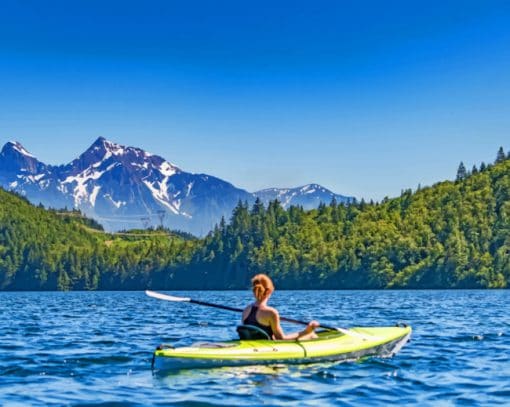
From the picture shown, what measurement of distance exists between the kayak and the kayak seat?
137 mm

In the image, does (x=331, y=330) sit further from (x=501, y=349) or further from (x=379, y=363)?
(x=501, y=349)

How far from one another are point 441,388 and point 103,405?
26.4ft

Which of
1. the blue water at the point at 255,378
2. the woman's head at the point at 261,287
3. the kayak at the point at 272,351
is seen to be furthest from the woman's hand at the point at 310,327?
the woman's head at the point at 261,287

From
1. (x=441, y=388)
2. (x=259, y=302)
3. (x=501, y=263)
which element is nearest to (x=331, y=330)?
(x=259, y=302)

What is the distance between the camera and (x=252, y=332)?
22359 mm

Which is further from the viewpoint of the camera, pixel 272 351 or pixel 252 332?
pixel 252 332

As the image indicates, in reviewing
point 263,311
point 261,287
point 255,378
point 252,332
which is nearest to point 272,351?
point 252,332

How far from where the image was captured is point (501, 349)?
2855 centimetres

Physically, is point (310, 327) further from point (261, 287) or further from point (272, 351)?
point (261, 287)

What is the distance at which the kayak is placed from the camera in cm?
2117

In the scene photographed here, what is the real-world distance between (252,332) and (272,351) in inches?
31.4

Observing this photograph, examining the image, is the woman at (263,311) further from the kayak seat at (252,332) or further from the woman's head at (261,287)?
the kayak seat at (252,332)

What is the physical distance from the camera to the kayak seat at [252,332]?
2227cm

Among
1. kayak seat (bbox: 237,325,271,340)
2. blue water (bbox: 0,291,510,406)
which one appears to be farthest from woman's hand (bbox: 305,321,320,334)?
kayak seat (bbox: 237,325,271,340)
